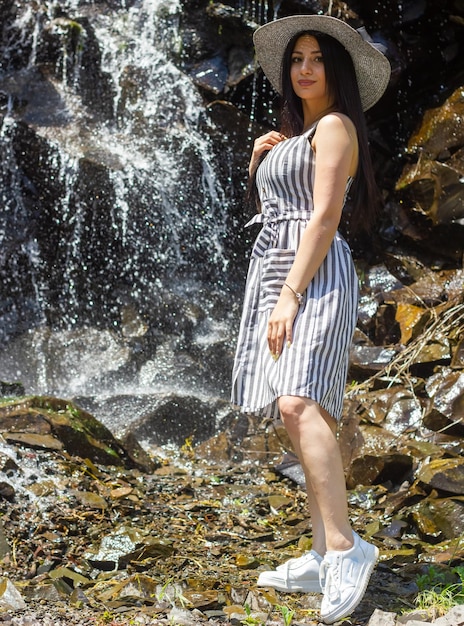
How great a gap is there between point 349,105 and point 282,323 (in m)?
0.93

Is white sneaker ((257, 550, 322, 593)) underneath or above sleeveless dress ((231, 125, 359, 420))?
underneath

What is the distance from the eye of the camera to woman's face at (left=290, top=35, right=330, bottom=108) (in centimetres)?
340

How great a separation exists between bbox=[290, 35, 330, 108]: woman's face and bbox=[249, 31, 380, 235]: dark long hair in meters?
0.02

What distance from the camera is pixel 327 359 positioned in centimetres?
321

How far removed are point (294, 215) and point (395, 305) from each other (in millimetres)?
5083

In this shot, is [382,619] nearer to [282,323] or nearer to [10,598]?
[282,323]

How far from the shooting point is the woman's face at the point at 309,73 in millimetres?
3396

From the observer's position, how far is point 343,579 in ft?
9.89

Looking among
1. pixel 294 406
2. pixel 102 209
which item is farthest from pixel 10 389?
pixel 294 406

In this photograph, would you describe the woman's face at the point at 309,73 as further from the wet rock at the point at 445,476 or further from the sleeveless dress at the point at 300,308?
the wet rock at the point at 445,476

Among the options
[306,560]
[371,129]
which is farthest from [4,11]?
[306,560]

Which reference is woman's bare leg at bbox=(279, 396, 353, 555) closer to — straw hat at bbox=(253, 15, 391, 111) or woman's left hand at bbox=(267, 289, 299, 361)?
woman's left hand at bbox=(267, 289, 299, 361)

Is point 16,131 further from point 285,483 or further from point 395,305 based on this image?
point 285,483

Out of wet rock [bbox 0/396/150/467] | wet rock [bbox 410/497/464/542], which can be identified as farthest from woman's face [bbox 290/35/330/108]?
wet rock [bbox 0/396/150/467]
